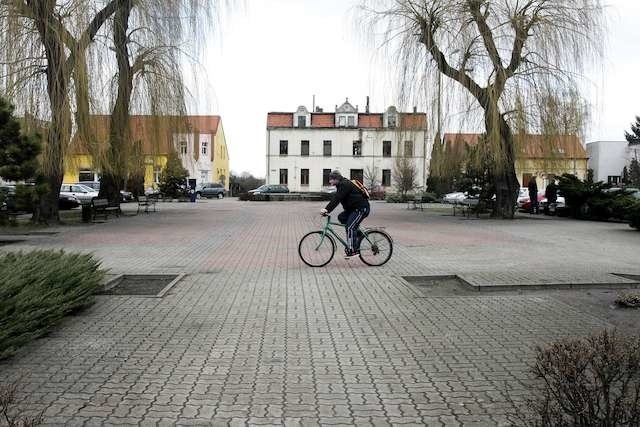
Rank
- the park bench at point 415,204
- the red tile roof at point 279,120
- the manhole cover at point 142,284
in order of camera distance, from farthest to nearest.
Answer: the red tile roof at point 279,120, the park bench at point 415,204, the manhole cover at point 142,284

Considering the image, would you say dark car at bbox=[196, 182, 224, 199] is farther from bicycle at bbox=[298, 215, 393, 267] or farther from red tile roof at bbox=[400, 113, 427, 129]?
bicycle at bbox=[298, 215, 393, 267]

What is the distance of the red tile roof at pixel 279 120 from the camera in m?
69.0

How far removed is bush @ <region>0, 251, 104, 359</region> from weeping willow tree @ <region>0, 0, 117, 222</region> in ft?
35.9

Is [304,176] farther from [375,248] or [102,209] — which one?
[375,248]

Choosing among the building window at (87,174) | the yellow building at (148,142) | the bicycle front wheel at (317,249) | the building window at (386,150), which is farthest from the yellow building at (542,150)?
the building window at (386,150)

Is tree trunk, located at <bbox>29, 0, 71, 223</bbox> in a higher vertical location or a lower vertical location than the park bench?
higher

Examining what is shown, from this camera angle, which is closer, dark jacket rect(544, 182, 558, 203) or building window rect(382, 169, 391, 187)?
dark jacket rect(544, 182, 558, 203)

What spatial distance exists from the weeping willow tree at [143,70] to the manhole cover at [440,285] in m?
12.3

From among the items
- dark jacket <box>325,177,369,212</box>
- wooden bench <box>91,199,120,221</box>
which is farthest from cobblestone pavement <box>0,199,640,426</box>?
wooden bench <box>91,199,120,221</box>

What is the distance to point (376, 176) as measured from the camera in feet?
221

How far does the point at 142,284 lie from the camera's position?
906 cm

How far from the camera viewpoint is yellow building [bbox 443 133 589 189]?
21.5 m

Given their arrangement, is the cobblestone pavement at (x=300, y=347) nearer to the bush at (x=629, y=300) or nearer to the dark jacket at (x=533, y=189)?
the bush at (x=629, y=300)

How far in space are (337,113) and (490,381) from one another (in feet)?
217
